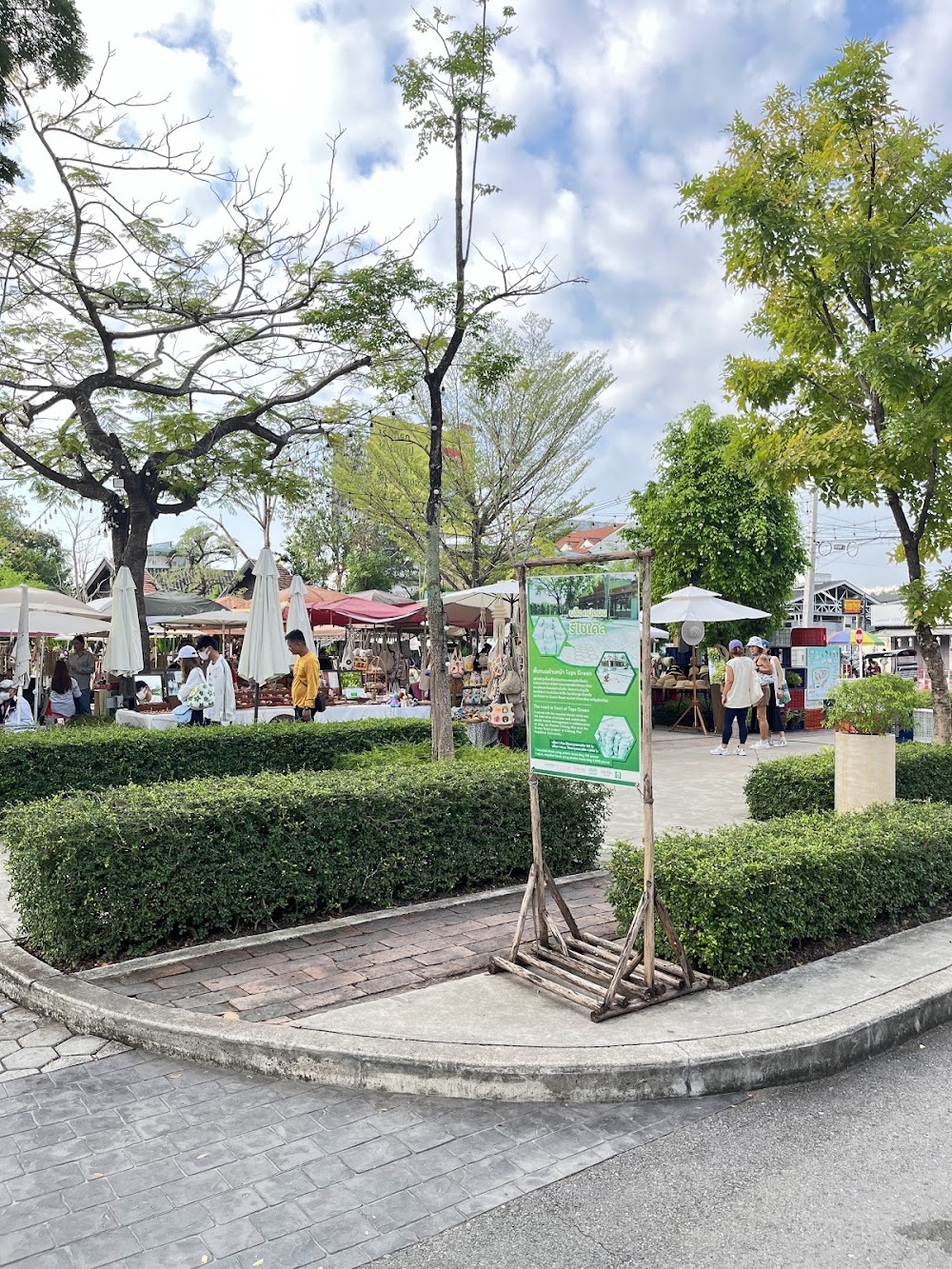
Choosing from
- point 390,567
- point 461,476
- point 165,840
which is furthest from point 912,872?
point 390,567

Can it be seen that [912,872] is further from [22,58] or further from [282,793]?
[22,58]

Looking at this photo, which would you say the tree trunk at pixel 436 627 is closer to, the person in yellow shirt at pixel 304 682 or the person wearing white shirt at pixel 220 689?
the person in yellow shirt at pixel 304 682

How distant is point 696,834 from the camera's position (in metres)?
5.50

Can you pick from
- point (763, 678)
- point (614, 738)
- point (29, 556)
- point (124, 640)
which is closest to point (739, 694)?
point (763, 678)

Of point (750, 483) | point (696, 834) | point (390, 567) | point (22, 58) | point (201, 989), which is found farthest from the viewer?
point (390, 567)

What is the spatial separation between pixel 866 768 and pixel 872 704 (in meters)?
0.49

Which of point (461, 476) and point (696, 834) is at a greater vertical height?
point (461, 476)

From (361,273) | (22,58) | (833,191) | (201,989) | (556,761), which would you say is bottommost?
(201,989)

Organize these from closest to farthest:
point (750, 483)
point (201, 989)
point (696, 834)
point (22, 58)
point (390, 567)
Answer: point (201, 989)
point (696, 834)
point (22, 58)
point (750, 483)
point (390, 567)

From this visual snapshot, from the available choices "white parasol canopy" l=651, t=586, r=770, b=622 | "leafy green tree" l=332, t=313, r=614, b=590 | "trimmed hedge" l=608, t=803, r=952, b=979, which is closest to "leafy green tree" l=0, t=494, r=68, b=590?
"leafy green tree" l=332, t=313, r=614, b=590

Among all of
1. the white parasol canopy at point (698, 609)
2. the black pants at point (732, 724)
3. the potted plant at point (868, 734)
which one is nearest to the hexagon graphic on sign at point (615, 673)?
the potted plant at point (868, 734)

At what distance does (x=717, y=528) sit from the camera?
65.7 ft

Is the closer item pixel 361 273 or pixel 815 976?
pixel 815 976

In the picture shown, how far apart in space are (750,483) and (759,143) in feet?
37.4
